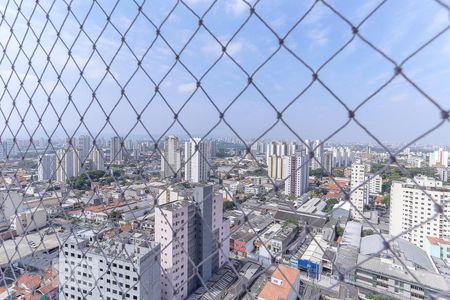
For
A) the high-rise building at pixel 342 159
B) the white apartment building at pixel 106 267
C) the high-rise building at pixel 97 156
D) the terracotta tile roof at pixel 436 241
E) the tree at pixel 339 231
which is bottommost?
the tree at pixel 339 231

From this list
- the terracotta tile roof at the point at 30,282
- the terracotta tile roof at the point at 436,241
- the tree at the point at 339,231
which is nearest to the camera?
the terracotta tile roof at the point at 30,282

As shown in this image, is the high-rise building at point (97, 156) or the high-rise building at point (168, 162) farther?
the high-rise building at point (97, 156)

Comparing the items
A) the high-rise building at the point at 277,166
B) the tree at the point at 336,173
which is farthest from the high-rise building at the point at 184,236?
the high-rise building at the point at 277,166

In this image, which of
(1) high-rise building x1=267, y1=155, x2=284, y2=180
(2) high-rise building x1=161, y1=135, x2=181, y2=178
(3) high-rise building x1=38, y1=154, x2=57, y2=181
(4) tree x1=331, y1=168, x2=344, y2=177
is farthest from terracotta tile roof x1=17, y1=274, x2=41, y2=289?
(1) high-rise building x1=267, y1=155, x2=284, y2=180

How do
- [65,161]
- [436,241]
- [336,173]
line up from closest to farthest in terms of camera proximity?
[65,161] < [336,173] < [436,241]

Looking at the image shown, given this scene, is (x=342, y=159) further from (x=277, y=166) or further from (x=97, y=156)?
(x=97, y=156)

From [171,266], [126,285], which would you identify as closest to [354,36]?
[126,285]

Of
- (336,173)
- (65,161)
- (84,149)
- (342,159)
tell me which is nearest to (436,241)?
(336,173)

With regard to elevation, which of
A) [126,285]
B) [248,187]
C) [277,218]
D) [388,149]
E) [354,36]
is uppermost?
[354,36]

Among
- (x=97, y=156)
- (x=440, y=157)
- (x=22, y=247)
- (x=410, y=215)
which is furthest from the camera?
(x=410, y=215)

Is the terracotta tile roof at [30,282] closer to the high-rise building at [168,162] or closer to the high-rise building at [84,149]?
the high-rise building at [84,149]

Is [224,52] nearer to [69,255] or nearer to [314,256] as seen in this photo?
[69,255]
